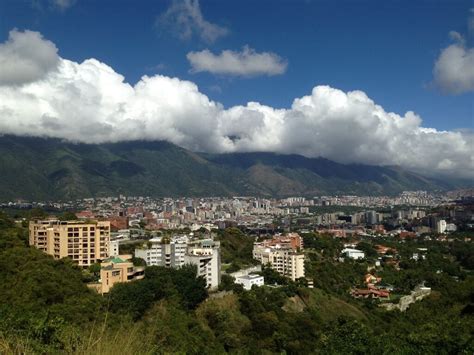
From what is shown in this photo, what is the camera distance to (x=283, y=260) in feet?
71.9

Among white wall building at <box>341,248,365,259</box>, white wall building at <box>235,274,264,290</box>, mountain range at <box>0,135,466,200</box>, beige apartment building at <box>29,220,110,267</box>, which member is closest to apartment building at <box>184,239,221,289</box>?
white wall building at <box>235,274,264,290</box>

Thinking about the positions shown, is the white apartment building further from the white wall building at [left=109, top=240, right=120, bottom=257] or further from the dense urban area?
the white wall building at [left=109, top=240, right=120, bottom=257]

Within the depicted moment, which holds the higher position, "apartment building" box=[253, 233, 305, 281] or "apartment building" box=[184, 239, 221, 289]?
"apartment building" box=[184, 239, 221, 289]

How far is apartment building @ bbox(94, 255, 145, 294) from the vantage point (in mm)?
12578

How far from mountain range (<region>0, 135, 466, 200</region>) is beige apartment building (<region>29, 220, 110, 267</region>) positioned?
39.7 metres

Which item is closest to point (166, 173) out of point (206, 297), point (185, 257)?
point (185, 257)

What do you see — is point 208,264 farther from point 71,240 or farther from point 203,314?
point 71,240

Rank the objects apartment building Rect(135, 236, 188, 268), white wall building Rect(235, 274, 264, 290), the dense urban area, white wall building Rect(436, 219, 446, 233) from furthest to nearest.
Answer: white wall building Rect(436, 219, 446, 233) → white wall building Rect(235, 274, 264, 290) → apartment building Rect(135, 236, 188, 268) → the dense urban area

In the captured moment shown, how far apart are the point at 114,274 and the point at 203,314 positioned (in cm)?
277

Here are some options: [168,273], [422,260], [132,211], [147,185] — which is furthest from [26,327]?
[147,185]

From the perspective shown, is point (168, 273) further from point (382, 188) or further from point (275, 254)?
point (382, 188)

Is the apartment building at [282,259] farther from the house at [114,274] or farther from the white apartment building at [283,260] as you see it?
the house at [114,274]

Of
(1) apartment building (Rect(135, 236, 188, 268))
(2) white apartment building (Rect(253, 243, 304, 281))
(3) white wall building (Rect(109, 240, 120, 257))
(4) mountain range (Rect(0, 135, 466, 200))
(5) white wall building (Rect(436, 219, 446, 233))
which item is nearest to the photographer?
(1) apartment building (Rect(135, 236, 188, 268))

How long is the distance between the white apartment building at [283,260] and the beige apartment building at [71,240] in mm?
9214
